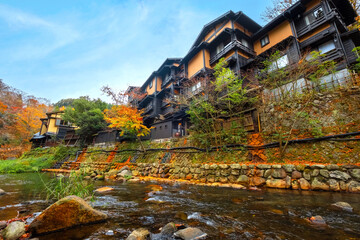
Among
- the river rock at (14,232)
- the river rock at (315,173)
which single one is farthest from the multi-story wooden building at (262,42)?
the river rock at (14,232)

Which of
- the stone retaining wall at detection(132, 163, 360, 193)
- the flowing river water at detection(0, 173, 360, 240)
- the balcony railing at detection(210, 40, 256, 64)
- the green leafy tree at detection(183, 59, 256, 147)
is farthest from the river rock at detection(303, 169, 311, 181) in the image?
the balcony railing at detection(210, 40, 256, 64)

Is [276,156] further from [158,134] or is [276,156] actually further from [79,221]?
[158,134]

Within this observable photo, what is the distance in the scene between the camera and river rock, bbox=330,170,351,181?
17.5ft

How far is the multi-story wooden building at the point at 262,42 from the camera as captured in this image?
12.7 m

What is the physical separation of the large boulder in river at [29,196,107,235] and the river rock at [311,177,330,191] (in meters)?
7.52

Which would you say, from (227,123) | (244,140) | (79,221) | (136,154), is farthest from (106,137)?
(79,221)

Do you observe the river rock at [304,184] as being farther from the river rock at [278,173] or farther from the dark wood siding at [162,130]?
the dark wood siding at [162,130]

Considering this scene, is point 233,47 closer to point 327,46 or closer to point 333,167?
point 327,46

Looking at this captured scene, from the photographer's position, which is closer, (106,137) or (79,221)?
(79,221)

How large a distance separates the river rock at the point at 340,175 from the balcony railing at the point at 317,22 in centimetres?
1466

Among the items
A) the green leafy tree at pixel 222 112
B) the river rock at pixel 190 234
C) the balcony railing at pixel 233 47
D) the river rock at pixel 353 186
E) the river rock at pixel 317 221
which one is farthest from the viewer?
the balcony railing at pixel 233 47

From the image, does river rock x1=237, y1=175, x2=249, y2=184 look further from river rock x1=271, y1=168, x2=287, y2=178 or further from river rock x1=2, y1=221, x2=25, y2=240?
river rock x1=2, y1=221, x2=25, y2=240

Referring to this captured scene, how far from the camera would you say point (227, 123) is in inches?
475

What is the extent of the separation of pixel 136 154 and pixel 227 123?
34.6 ft
